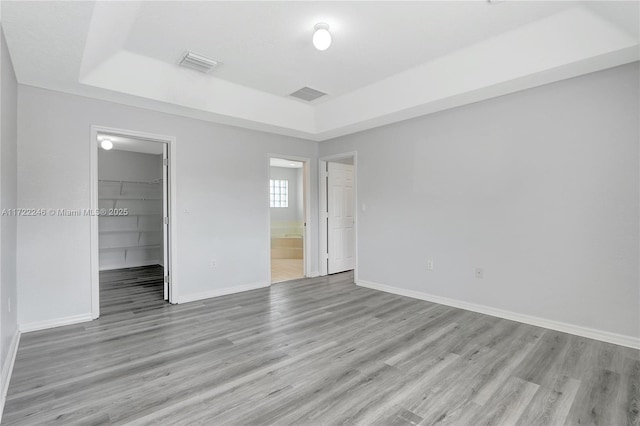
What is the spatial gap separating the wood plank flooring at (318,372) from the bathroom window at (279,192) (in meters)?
6.85

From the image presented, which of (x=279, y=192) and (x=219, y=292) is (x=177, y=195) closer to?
(x=219, y=292)

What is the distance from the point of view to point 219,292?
4.61 metres

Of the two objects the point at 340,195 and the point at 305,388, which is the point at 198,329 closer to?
the point at 305,388

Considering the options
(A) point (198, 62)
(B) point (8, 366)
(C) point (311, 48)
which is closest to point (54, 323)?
(B) point (8, 366)

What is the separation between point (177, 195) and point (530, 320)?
14.6 feet

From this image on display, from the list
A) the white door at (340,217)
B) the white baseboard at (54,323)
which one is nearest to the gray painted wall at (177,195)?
the white baseboard at (54,323)

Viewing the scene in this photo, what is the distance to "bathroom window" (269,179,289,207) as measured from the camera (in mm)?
10453

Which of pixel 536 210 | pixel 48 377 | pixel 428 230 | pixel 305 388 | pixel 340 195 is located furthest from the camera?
pixel 340 195

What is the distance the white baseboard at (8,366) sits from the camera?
206 cm

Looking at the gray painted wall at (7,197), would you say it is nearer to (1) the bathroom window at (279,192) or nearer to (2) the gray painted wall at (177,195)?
(2) the gray painted wall at (177,195)

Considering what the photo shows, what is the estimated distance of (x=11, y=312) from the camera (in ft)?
9.10

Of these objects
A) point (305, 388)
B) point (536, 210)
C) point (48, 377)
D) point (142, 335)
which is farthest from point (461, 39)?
point (48, 377)

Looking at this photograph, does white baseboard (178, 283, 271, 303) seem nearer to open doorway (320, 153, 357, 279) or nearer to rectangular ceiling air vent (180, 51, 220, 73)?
open doorway (320, 153, 357, 279)

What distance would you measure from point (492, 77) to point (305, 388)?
3337 mm
